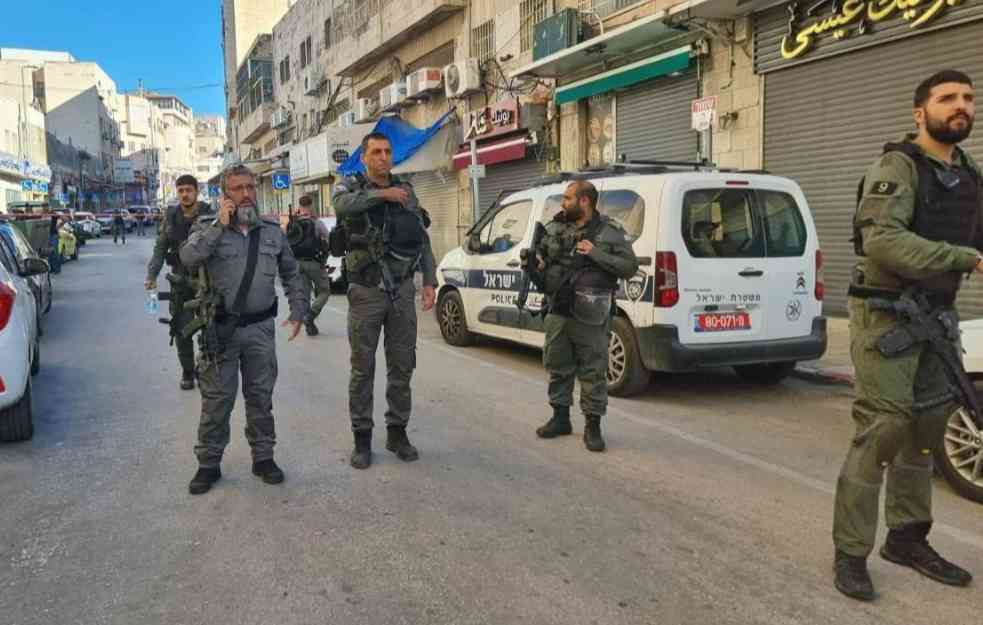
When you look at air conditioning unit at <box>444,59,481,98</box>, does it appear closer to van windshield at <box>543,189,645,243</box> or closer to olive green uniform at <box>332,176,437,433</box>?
van windshield at <box>543,189,645,243</box>

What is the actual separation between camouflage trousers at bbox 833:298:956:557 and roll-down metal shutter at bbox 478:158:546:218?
49.3 ft

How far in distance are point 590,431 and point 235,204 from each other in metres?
2.57

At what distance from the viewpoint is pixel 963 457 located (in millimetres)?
4367

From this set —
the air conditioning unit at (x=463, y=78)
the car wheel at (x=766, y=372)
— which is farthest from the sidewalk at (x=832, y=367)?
the air conditioning unit at (x=463, y=78)

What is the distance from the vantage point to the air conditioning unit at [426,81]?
22312 millimetres

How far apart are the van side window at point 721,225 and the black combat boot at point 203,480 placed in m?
3.86

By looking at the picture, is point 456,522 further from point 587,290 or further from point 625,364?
point 625,364

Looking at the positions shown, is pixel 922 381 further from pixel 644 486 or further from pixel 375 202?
pixel 375 202

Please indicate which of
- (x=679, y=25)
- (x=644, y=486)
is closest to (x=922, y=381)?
(x=644, y=486)

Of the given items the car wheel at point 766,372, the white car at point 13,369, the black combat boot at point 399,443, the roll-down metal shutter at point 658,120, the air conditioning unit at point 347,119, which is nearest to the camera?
the black combat boot at point 399,443

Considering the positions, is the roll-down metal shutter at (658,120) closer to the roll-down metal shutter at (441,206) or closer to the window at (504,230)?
the window at (504,230)

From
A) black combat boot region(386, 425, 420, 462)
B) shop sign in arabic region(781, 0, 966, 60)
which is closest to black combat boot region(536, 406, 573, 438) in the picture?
A: black combat boot region(386, 425, 420, 462)

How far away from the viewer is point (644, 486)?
15.0 ft

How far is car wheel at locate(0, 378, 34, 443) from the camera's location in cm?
542
